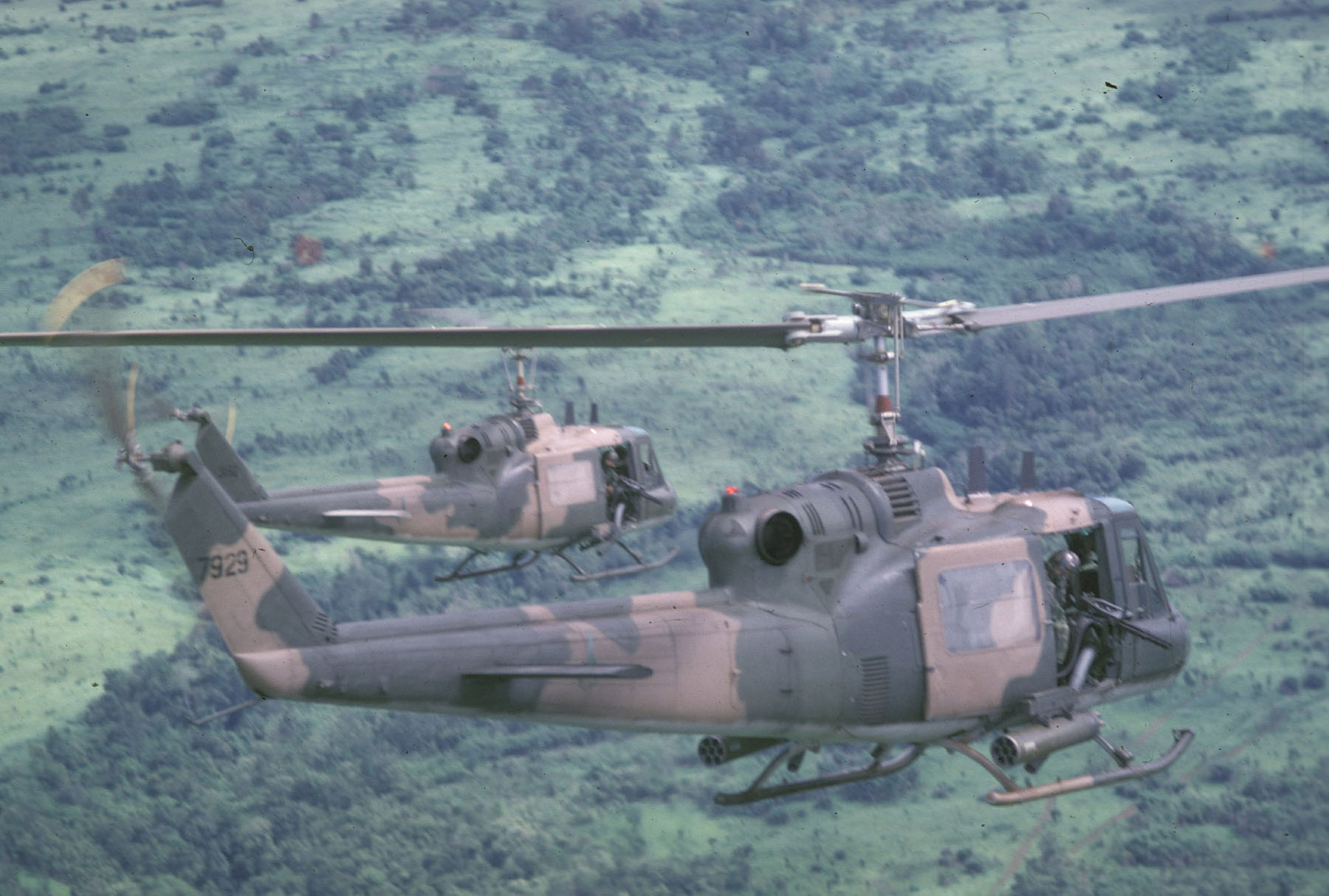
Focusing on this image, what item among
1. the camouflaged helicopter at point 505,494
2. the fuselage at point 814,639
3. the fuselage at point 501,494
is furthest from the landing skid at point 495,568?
the fuselage at point 814,639

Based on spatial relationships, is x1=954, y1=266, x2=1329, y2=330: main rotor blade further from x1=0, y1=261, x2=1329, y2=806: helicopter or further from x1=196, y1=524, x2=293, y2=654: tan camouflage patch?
x1=196, y1=524, x2=293, y2=654: tan camouflage patch

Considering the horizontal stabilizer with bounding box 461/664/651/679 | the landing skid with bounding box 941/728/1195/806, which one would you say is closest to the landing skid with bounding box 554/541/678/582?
the landing skid with bounding box 941/728/1195/806

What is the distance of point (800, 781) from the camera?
77.7 feet

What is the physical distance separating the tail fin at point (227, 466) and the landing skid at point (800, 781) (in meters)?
13.3

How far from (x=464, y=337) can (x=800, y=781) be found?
8.10 metres

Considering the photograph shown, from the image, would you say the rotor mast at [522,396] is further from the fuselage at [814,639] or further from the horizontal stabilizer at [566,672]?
the horizontal stabilizer at [566,672]

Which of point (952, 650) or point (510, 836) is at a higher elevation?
point (952, 650)

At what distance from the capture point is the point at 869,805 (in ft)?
257

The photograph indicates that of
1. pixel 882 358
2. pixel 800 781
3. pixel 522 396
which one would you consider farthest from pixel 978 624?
pixel 522 396

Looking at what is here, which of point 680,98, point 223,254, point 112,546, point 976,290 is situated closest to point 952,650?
point 112,546

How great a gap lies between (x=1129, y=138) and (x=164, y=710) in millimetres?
99936

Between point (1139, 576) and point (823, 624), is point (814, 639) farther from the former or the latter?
point (1139, 576)

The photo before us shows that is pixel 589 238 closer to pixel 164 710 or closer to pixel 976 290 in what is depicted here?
pixel 976 290

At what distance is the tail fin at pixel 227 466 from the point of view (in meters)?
34.0
